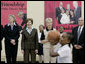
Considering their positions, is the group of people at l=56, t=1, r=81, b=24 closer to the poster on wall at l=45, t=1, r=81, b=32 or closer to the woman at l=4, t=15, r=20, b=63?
the poster on wall at l=45, t=1, r=81, b=32

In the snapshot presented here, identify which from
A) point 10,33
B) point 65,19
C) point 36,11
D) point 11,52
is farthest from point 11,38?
point 65,19

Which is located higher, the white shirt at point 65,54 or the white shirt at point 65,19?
the white shirt at point 65,19

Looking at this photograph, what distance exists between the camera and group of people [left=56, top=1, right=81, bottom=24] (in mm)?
9734

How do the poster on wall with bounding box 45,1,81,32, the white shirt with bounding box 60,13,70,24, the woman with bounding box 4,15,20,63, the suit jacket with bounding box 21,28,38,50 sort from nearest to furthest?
the suit jacket with bounding box 21,28,38,50 < the woman with bounding box 4,15,20,63 < the poster on wall with bounding box 45,1,81,32 < the white shirt with bounding box 60,13,70,24

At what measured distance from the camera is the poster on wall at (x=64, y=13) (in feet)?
31.7

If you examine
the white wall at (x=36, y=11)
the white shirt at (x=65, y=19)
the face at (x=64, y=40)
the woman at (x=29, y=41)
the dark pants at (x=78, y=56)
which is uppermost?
the white wall at (x=36, y=11)

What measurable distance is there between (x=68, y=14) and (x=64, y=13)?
0.52 feet

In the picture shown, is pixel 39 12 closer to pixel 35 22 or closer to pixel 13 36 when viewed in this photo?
pixel 35 22

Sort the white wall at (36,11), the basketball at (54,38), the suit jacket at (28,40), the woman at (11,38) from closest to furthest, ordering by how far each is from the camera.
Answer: the basketball at (54,38) < the suit jacket at (28,40) < the woman at (11,38) < the white wall at (36,11)

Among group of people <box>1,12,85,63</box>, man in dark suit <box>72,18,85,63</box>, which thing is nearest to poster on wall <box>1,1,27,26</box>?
group of people <box>1,12,85,63</box>

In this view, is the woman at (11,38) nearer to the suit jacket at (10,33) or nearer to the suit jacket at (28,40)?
the suit jacket at (10,33)

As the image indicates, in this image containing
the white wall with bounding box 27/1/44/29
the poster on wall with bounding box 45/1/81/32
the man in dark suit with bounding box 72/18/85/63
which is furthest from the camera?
the poster on wall with bounding box 45/1/81/32

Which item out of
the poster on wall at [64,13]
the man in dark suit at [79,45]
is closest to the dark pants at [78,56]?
the man in dark suit at [79,45]

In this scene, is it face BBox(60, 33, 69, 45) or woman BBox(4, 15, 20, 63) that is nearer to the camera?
face BBox(60, 33, 69, 45)
